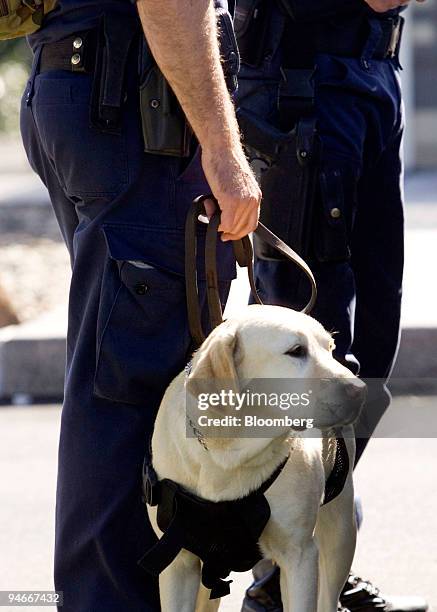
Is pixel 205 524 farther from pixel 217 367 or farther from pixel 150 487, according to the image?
pixel 217 367

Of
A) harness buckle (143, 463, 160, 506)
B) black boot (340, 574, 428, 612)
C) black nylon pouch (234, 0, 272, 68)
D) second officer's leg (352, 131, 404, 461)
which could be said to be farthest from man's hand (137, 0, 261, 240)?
black boot (340, 574, 428, 612)

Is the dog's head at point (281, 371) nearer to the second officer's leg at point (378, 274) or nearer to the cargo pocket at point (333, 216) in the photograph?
the cargo pocket at point (333, 216)

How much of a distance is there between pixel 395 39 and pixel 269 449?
1.39 metres

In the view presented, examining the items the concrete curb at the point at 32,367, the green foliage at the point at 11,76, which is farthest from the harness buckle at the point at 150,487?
the green foliage at the point at 11,76

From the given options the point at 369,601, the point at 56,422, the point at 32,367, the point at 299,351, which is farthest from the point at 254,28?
the point at 32,367

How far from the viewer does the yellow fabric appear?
9.02ft

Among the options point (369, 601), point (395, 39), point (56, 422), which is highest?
point (395, 39)

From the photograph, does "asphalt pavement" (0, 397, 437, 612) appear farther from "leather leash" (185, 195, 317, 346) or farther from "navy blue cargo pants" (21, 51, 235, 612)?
"leather leash" (185, 195, 317, 346)

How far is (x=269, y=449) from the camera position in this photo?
273 centimetres

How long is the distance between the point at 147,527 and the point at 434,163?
34.4 feet

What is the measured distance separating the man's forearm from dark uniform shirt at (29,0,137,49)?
0.55ft

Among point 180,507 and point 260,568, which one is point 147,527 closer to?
point 180,507

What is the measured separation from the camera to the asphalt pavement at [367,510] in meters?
3.81

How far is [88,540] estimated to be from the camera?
2.96 metres
